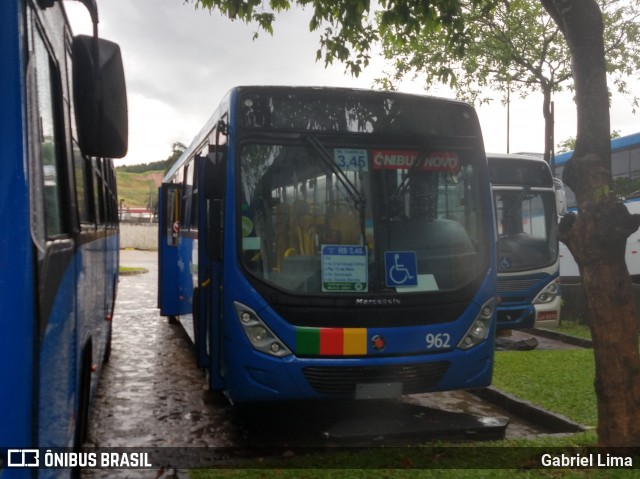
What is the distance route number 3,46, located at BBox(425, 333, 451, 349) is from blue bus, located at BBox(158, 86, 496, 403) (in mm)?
10

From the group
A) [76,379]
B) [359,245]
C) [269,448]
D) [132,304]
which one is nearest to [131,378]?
[269,448]

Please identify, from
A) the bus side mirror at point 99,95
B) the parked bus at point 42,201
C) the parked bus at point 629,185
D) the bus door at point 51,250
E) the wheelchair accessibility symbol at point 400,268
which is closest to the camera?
the parked bus at point 42,201

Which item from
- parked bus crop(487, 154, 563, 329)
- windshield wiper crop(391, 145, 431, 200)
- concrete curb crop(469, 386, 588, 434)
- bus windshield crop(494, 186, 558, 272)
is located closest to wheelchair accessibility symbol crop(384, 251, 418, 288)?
windshield wiper crop(391, 145, 431, 200)

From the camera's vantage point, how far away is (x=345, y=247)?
645 cm

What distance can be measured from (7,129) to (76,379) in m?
1.78

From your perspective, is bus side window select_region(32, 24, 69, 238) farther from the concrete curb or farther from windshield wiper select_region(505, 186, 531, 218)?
windshield wiper select_region(505, 186, 531, 218)

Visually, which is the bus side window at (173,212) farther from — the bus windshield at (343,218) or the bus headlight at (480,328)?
the bus headlight at (480,328)

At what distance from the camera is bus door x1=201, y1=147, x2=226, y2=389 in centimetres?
657

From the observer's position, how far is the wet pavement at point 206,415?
22.0ft

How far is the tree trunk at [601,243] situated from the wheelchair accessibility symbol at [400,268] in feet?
5.07

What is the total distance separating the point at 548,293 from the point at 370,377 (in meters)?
7.12

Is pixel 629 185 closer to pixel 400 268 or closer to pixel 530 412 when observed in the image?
pixel 530 412

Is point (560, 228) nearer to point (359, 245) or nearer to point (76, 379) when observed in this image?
point (359, 245)

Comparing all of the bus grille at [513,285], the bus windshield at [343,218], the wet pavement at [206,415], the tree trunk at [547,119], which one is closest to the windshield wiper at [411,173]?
the bus windshield at [343,218]
